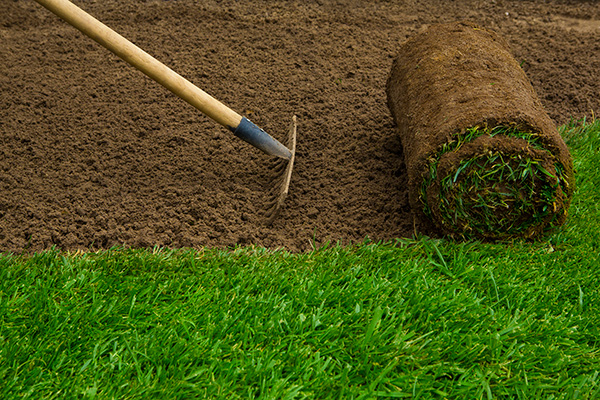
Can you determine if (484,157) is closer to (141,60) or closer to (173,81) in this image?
(173,81)

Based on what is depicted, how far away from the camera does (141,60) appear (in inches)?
110

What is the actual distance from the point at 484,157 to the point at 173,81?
1638 millimetres

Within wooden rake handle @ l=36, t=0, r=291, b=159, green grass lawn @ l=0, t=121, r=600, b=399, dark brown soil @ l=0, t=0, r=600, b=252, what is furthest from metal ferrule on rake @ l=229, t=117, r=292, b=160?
green grass lawn @ l=0, t=121, r=600, b=399

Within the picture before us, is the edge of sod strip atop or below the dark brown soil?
atop

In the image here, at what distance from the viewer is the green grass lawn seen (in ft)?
6.61

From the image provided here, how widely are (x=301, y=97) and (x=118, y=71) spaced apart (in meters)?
1.38

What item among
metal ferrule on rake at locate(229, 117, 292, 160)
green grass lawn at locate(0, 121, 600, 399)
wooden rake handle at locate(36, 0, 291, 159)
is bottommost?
green grass lawn at locate(0, 121, 600, 399)

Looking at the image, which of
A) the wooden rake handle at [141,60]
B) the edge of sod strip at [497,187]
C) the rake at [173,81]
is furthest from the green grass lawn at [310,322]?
the wooden rake handle at [141,60]

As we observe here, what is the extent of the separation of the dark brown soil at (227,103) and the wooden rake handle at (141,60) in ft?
1.31

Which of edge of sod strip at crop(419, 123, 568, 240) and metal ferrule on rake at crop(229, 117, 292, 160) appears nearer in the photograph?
edge of sod strip at crop(419, 123, 568, 240)

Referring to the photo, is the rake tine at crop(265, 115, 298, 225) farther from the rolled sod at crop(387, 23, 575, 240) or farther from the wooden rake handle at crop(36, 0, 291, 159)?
the rolled sod at crop(387, 23, 575, 240)

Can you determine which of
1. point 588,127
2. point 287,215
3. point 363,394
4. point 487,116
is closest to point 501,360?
point 363,394

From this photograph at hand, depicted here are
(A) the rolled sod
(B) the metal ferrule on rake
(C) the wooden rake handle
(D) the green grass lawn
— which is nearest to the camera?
(D) the green grass lawn

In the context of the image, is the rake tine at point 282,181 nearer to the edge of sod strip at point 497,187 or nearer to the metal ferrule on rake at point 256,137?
the metal ferrule on rake at point 256,137
